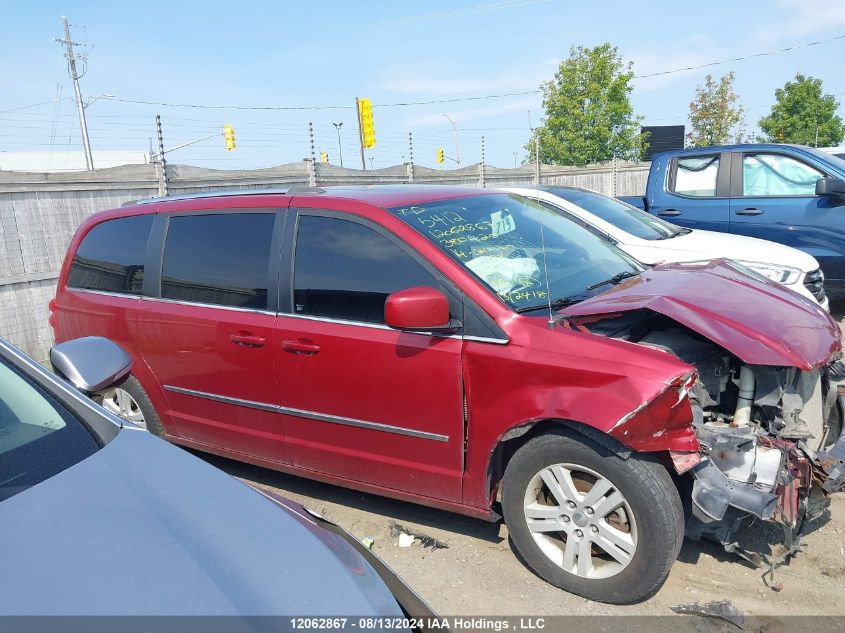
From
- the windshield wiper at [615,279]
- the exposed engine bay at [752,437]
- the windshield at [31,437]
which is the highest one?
the windshield wiper at [615,279]

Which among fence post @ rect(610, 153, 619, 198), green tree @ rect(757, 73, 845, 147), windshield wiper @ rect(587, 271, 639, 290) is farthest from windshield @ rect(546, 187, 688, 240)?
green tree @ rect(757, 73, 845, 147)

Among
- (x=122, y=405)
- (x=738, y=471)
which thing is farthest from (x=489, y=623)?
(x=122, y=405)

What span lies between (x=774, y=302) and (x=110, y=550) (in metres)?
3.06

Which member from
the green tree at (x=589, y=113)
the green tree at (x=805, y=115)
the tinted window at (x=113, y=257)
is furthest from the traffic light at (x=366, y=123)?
the green tree at (x=805, y=115)

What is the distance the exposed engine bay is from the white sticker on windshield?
2.49 ft

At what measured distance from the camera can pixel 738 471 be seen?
9.23 ft

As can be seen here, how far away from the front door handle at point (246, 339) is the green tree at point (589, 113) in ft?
93.1

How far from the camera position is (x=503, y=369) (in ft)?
9.60

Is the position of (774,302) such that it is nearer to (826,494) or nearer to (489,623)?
(826,494)

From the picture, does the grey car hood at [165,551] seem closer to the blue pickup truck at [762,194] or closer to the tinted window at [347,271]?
the tinted window at [347,271]

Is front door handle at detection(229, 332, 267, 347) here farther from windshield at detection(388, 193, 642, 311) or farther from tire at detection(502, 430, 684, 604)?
tire at detection(502, 430, 684, 604)

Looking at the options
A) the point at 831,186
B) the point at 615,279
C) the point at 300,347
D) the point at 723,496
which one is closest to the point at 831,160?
the point at 831,186

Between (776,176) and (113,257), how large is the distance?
6947 millimetres

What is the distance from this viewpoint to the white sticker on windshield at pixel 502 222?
358 cm
